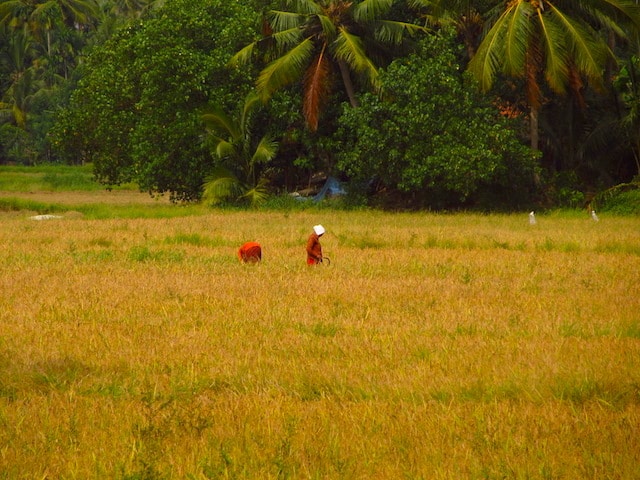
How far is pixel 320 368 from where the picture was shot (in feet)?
19.5

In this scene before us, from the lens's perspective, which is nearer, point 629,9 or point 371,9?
point 629,9

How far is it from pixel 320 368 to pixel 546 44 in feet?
50.7

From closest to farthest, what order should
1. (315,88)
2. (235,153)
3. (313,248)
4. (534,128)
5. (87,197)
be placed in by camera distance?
(313,248) → (315,88) → (534,128) → (235,153) → (87,197)

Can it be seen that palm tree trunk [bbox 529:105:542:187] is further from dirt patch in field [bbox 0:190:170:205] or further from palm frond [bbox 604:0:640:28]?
dirt patch in field [bbox 0:190:170:205]

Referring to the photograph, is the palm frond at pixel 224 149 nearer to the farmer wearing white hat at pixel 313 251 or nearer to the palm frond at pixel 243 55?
the palm frond at pixel 243 55

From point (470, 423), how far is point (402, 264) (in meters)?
7.00

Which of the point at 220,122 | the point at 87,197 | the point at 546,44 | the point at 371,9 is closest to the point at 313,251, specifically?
the point at 546,44

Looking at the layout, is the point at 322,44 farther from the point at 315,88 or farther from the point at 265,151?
the point at 265,151

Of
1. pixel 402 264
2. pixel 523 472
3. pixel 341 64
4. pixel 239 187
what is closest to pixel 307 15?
pixel 341 64

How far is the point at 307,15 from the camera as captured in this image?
22.5 metres

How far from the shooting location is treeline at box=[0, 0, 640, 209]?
2033 cm

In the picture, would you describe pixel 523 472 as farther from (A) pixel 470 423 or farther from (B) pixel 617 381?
(B) pixel 617 381

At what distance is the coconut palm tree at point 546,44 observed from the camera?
19125 millimetres

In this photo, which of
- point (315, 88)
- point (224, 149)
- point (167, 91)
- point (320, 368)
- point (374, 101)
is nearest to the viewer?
point (320, 368)
